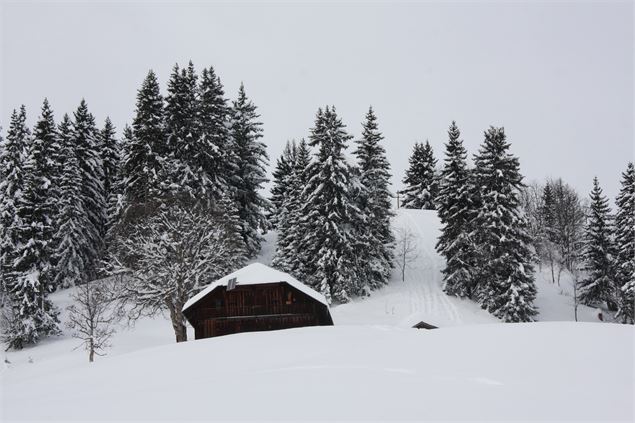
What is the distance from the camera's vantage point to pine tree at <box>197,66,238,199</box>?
41.8 metres

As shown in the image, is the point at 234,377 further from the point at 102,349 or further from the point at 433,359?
the point at 102,349

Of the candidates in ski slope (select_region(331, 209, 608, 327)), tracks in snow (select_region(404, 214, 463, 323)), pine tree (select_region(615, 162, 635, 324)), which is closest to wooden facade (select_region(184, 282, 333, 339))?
ski slope (select_region(331, 209, 608, 327))

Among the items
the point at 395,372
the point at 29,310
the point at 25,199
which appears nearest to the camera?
the point at 395,372

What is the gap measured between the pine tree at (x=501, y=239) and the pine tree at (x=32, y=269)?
112 ft

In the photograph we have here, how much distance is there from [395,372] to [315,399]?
176cm

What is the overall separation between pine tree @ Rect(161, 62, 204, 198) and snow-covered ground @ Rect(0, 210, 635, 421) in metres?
27.0

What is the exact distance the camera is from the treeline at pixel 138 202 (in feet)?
95.1

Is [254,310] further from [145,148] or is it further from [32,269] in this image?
[145,148]

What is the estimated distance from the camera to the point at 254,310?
A: 26875 mm

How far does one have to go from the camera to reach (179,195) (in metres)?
35.0

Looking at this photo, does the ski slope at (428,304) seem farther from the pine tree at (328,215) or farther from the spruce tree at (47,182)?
the spruce tree at (47,182)

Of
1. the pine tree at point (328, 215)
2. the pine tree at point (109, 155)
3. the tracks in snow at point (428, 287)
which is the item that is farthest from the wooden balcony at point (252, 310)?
the pine tree at point (109, 155)

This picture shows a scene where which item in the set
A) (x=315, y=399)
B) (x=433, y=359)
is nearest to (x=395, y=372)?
(x=433, y=359)

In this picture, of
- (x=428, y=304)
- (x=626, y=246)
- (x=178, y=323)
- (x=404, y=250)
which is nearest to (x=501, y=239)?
(x=428, y=304)
